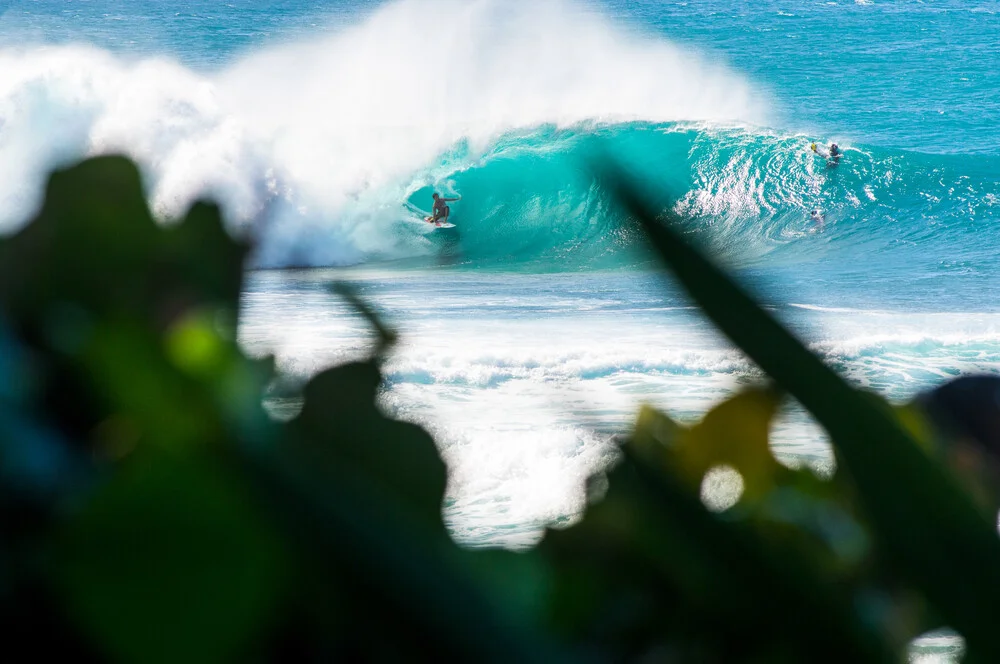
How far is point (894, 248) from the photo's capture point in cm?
1551

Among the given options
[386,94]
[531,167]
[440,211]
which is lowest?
[386,94]

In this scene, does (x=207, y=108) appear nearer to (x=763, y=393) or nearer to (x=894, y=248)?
(x=894, y=248)

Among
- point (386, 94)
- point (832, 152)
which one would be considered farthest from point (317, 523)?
point (386, 94)

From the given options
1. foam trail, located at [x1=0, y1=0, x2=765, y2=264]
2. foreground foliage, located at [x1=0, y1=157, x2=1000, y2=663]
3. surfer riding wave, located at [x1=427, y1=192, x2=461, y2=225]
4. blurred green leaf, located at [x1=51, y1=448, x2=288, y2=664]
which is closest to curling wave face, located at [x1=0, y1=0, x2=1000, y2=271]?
foam trail, located at [x1=0, y1=0, x2=765, y2=264]

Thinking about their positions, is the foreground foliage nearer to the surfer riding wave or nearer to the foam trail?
the foam trail

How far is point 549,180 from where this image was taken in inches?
613

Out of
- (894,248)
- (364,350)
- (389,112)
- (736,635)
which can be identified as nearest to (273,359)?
(364,350)

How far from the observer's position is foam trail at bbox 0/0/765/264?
1451 cm

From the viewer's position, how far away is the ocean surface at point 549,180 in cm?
35

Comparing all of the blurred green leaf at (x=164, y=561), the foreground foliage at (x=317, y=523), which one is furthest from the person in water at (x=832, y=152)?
the blurred green leaf at (x=164, y=561)

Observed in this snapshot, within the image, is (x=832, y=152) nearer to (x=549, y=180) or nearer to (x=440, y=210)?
(x=549, y=180)

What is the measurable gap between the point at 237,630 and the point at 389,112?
74.1 ft

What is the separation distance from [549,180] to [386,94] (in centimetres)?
876

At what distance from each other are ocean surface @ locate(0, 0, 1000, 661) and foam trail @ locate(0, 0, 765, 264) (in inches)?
3.1
